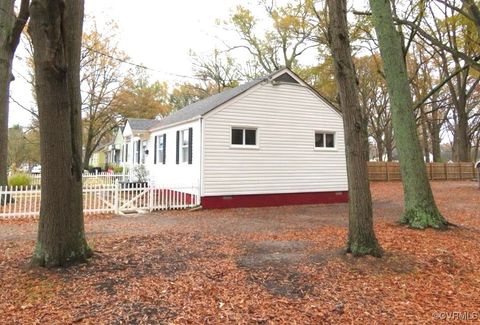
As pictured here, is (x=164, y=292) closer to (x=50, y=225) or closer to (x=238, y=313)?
(x=238, y=313)

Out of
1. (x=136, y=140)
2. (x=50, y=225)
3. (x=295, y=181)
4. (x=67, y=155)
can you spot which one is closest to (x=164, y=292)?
(x=50, y=225)

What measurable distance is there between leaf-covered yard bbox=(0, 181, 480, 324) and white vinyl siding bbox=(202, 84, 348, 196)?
508cm

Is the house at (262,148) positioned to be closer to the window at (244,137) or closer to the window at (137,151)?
the window at (244,137)

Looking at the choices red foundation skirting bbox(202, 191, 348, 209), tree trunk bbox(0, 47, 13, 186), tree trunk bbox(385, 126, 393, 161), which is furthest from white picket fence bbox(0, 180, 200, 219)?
tree trunk bbox(385, 126, 393, 161)

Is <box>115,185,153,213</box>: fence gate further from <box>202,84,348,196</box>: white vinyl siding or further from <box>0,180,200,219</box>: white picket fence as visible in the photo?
<box>202,84,348,196</box>: white vinyl siding

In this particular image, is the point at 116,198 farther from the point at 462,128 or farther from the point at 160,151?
the point at 462,128

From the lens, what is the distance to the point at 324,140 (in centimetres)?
1479

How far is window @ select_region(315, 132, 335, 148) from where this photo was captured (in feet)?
48.1

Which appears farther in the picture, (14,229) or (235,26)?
(235,26)

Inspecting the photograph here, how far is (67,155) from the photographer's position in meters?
4.65

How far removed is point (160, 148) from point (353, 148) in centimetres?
1276

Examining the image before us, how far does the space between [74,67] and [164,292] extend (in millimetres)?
3355

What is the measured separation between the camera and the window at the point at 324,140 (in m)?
14.7

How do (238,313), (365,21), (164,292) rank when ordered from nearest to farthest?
(238,313) < (164,292) < (365,21)
